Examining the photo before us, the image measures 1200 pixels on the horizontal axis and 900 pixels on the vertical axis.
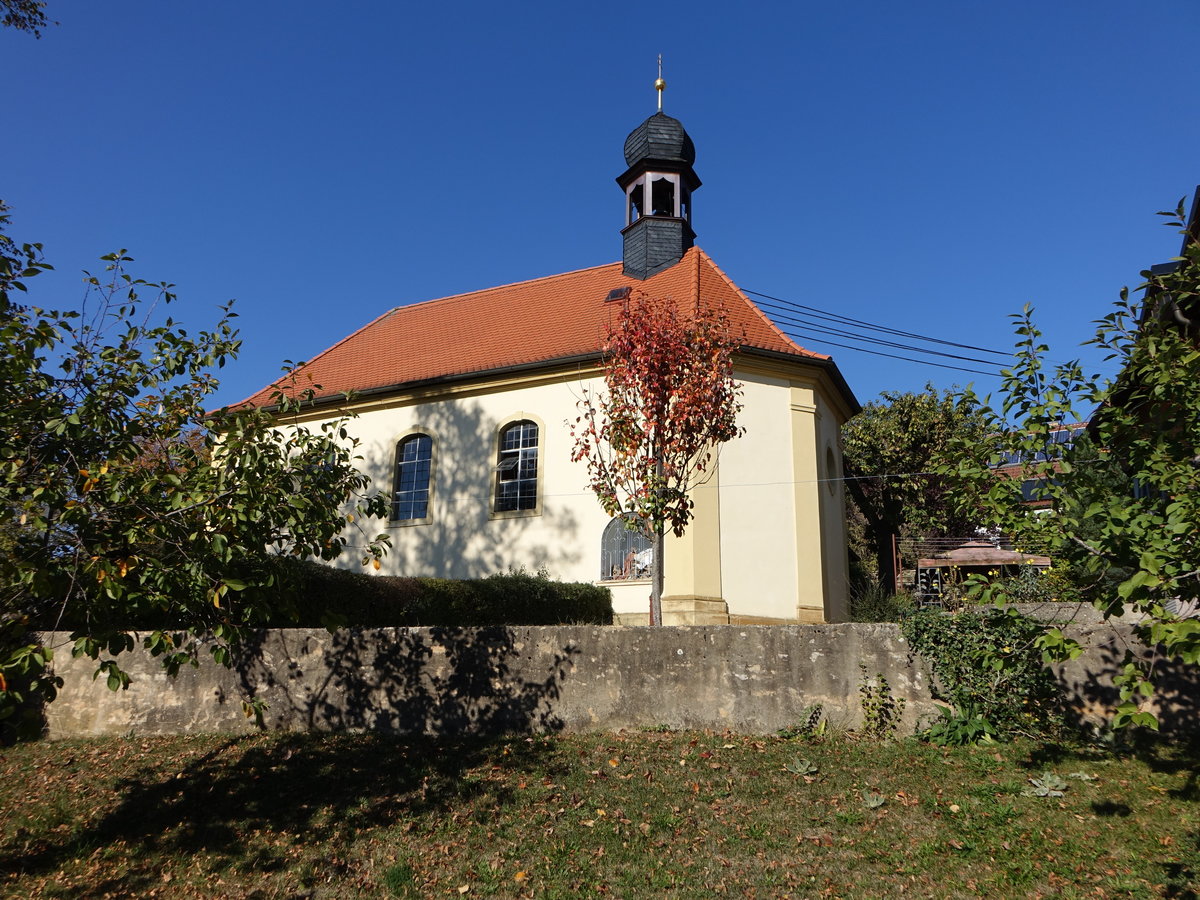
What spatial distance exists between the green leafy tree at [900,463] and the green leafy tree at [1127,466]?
1774 centimetres

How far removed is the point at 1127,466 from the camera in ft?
20.9

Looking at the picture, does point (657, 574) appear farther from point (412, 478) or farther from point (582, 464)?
point (412, 478)

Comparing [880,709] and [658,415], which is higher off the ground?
[658,415]

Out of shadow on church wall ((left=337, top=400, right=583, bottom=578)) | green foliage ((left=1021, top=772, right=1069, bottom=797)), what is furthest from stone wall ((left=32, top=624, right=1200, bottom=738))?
shadow on church wall ((left=337, top=400, right=583, bottom=578))

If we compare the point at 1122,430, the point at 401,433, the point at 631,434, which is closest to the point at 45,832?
the point at 631,434

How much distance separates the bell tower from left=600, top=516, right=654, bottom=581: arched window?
685 cm

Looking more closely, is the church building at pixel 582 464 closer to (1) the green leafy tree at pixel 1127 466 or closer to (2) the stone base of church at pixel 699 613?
(2) the stone base of church at pixel 699 613

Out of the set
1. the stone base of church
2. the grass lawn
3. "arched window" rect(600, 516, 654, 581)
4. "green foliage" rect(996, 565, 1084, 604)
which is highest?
"arched window" rect(600, 516, 654, 581)

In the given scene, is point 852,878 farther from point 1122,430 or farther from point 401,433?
point 401,433

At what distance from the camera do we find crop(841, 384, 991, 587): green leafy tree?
80.6 ft

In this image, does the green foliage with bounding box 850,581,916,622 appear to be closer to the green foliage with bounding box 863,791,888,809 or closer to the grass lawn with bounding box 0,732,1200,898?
the grass lawn with bounding box 0,732,1200,898

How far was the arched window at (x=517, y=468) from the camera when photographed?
726 inches

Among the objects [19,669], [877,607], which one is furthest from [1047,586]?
[19,669]

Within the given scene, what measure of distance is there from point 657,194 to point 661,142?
3.96 ft
